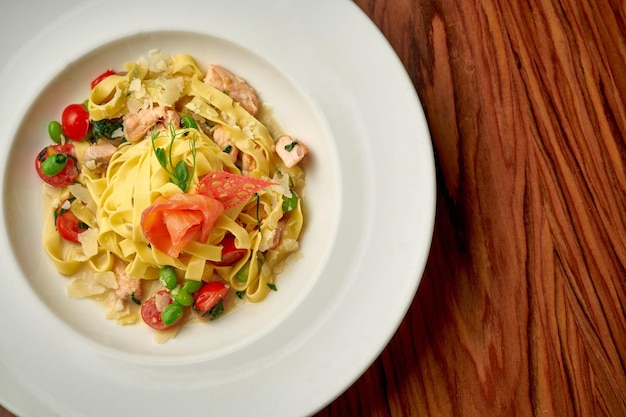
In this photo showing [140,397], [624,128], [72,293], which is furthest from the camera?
[624,128]

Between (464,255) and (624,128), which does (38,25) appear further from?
(624,128)

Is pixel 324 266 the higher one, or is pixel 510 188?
pixel 324 266

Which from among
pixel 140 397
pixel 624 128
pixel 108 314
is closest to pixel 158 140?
pixel 108 314

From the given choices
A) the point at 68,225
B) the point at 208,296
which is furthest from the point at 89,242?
the point at 208,296

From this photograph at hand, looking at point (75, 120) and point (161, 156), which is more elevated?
point (75, 120)

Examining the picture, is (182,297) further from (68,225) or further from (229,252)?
(68,225)

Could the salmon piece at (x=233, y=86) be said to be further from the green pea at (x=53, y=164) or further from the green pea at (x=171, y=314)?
the green pea at (x=171, y=314)
